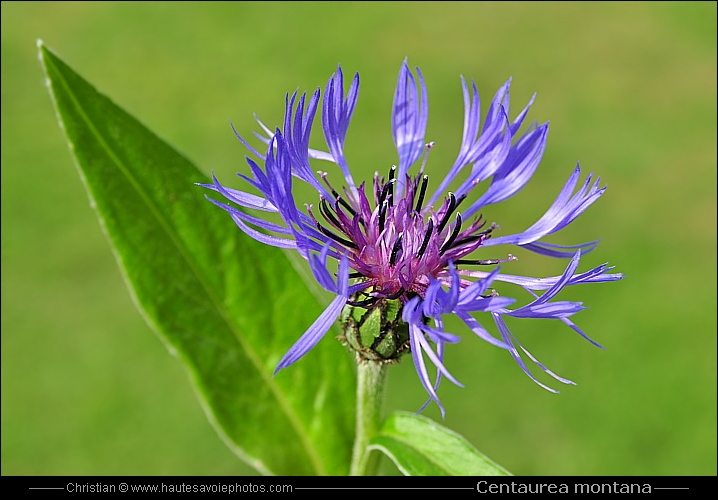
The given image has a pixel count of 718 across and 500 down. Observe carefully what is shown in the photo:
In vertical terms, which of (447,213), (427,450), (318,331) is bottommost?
(427,450)

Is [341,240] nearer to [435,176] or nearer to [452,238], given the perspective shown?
[452,238]

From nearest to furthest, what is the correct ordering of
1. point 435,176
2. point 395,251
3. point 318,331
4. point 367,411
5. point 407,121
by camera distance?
point 318,331, point 395,251, point 367,411, point 407,121, point 435,176

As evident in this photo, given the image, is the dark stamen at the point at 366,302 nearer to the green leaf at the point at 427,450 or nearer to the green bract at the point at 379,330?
the green bract at the point at 379,330

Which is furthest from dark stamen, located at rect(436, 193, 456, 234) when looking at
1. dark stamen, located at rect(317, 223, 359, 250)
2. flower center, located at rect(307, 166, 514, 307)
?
dark stamen, located at rect(317, 223, 359, 250)

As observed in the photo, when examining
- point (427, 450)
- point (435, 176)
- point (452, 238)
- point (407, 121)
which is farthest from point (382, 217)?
point (435, 176)

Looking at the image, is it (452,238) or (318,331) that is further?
(452,238)

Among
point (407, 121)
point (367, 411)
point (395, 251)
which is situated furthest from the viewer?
point (407, 121)
